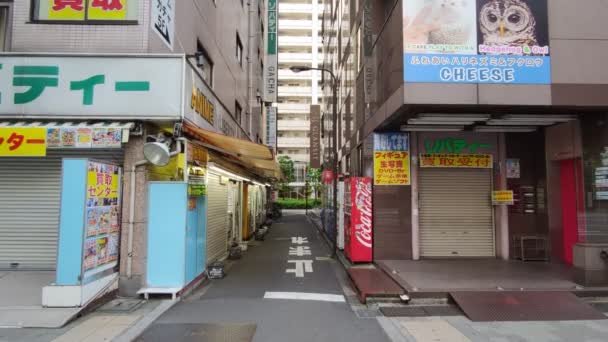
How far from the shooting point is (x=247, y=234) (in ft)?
53.2

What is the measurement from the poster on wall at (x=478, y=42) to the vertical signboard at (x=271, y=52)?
50.4ft

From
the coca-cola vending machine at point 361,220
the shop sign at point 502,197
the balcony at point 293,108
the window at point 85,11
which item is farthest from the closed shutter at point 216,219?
the balcony at point 293,108

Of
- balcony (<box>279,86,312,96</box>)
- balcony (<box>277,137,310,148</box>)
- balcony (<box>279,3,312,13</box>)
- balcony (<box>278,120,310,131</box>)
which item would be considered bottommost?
balcony (<box>277,137,310,148</box>)

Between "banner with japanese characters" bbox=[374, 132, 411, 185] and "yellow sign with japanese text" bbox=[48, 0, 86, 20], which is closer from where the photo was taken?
"yellow sign with japanese text" bbox=[48, 0, 86, 20]

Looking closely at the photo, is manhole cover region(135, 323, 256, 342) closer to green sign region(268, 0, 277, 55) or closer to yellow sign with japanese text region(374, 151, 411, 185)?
yellow sign with japanese text region(374, 151, 411, 185)

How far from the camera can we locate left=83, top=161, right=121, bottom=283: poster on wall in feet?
20.6

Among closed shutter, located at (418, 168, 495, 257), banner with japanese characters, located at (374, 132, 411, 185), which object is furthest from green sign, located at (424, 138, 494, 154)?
banner with japanese characters, located at (374, 132, 411, 185)

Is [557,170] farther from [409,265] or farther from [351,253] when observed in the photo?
[351,253]

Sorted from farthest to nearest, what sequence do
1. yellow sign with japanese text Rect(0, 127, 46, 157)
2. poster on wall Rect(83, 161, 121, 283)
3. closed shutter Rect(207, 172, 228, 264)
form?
1. closed shutter Rect(207, 172, 228, 264)
2. yellow sign with japanese text Rect(0, 127, 46, 157)
3. poster on wall Rect(83, 161, 121, 283)

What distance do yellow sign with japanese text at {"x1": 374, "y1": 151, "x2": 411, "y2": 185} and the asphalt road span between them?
303 centimetres

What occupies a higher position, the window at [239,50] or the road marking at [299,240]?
the window at [239,50]

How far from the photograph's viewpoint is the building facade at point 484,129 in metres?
7.35

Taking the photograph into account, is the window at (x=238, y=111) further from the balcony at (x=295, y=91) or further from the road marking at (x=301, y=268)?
the balcony at (x=295, y=91)

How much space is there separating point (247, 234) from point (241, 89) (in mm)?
7478
